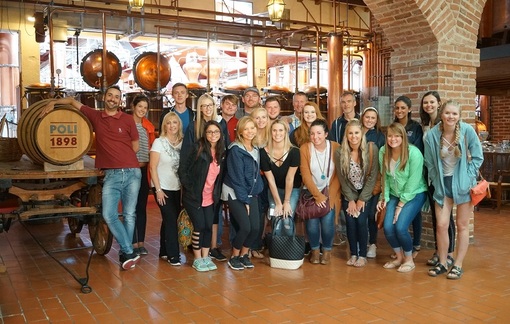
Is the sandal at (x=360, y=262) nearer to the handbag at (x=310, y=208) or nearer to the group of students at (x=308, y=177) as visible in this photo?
the group of students at (x=308, y=177)

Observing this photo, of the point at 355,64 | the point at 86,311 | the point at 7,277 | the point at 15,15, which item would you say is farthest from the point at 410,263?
the point at 355,64

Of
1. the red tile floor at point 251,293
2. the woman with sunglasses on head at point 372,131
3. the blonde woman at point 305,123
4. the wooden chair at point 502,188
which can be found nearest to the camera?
the red tile floor at point 251,293

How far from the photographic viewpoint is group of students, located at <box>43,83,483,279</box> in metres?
5.14

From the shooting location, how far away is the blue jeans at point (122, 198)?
5246 mm

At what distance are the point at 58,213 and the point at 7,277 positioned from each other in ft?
2.41

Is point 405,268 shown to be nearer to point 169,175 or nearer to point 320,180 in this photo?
point 320,180

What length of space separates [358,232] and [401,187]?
0.67 m

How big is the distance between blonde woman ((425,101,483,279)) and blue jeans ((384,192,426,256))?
0.63 feet

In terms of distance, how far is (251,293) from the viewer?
4.66 meters

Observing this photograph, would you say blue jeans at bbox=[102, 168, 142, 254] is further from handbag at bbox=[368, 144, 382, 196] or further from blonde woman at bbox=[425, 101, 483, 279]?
blonde woman at bbox=[425, 101, 483, 279]

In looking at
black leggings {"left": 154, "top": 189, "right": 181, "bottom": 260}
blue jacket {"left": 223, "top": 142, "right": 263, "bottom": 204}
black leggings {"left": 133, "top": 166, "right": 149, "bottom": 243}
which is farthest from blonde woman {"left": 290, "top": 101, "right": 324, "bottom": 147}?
black leggings {"left": 133, "top": 166, "right": 149, "bottom": 243}

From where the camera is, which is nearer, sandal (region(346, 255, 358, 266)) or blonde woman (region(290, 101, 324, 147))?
sandal (region(346, 255, 358, 266))

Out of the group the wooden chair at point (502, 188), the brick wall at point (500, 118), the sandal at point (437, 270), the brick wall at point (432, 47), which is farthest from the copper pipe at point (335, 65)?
the brick wall at point (500, 118)

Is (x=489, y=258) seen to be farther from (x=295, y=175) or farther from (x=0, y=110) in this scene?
(x=0, y=110)
